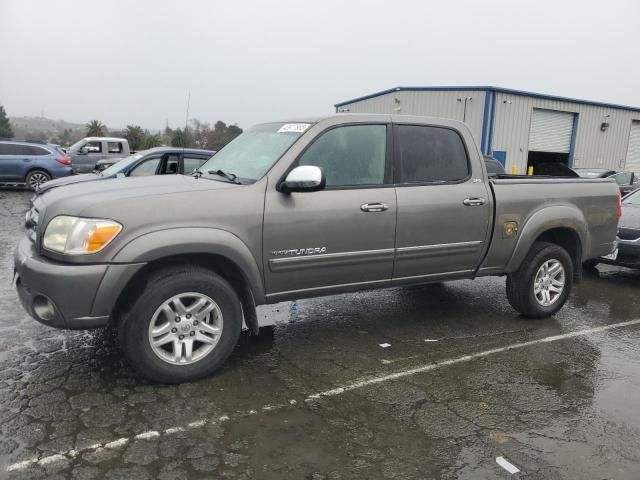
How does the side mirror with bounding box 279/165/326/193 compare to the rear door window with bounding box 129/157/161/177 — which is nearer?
the side mirror with bounding box 279/165/326/193

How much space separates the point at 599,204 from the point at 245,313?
387 cm

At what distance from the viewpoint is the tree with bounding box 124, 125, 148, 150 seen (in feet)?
111

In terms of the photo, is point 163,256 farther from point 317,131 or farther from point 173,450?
point 317,131

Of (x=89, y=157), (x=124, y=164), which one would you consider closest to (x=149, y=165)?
(x=124, y=164)

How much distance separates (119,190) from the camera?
3.48 meters

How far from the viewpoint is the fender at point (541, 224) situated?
486cm

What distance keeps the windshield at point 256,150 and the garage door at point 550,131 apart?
23.6 m

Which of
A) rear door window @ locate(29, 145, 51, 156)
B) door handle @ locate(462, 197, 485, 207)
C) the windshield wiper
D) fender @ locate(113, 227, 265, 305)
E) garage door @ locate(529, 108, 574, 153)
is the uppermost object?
garage door @ locate(529, 108, 574, 153)

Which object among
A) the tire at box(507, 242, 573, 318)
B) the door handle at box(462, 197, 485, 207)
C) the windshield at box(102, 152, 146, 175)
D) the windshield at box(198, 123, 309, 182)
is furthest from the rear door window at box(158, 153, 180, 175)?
the tire at box(507, 242, 573, 318)

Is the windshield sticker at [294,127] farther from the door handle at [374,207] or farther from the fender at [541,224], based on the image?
the fender at [541,224]

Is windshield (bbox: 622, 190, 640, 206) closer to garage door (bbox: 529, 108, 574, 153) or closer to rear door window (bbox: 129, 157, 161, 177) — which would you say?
rear door window (bbox: 129, 157, 161, 177)

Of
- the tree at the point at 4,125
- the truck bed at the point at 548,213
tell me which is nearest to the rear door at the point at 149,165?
the truck bed at the point at 548,213

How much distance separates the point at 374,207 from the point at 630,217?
5.34 m

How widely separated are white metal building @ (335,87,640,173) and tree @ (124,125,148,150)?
14675mm
